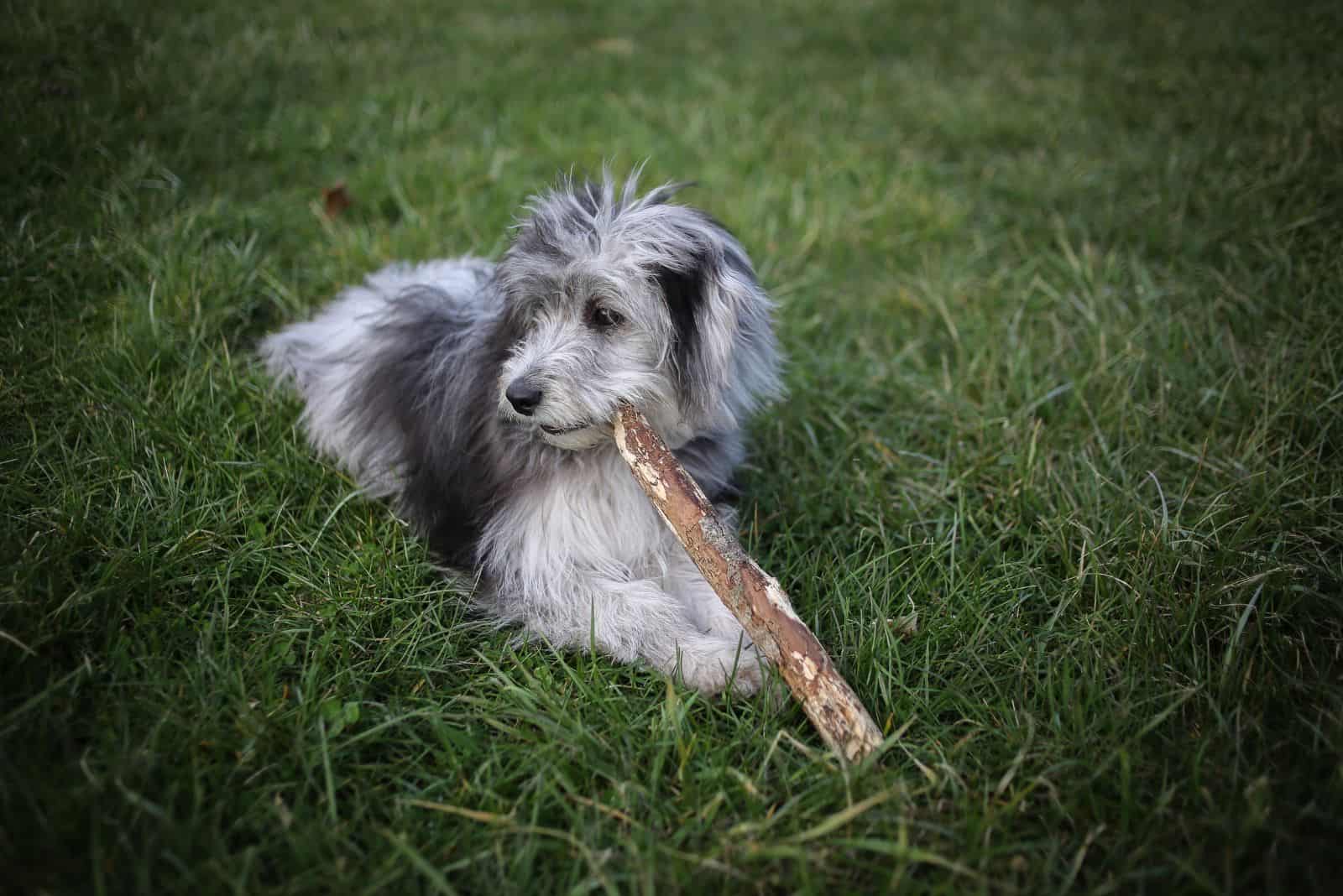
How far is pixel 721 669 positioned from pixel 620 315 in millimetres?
1217

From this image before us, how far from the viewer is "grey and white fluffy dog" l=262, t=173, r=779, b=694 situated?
9.31 ft

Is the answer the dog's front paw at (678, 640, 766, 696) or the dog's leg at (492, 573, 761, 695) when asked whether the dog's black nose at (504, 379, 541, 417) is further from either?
the dog's front paw at (678, 640, 766, 696)

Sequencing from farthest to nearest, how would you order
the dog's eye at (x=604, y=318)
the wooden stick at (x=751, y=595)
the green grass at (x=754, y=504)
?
the dog's eye at (x=604, y=318)
the wooden stick at (x=751, y=595)
the green grass at (x=754, y=504)

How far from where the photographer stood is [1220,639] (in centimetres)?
277

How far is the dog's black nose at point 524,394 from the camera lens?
2.75m

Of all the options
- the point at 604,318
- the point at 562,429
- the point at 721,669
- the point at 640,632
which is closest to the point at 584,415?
the point at 562,429

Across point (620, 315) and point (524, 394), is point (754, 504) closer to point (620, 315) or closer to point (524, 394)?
point (620, 315)

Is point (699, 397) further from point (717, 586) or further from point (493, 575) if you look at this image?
point (493, 575)

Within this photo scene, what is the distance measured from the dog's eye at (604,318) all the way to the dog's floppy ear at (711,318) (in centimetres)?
19

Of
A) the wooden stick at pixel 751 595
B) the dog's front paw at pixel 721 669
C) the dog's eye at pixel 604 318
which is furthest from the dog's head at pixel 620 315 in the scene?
the dog's front paw at pixel 721 669

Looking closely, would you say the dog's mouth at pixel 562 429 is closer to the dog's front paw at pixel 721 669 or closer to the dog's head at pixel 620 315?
the dog's head at pixel 620 315

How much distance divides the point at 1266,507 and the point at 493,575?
9.28 ft

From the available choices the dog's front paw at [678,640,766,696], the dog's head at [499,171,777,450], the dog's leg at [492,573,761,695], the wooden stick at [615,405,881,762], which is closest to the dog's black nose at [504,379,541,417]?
the dog's head at [499,171,777,450]

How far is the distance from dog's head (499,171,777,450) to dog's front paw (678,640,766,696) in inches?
31.0
